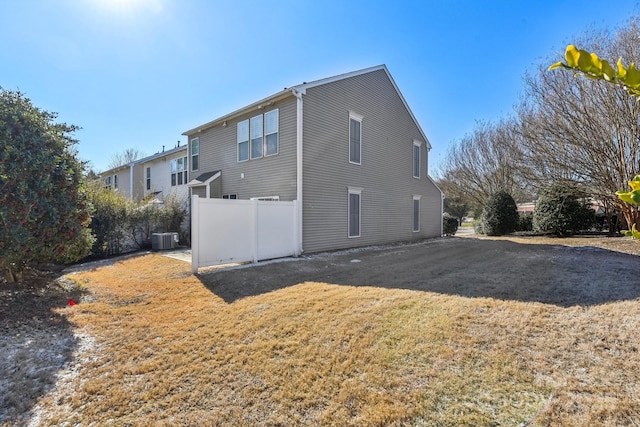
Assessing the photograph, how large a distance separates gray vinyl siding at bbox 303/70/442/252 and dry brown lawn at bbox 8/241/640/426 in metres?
6.24

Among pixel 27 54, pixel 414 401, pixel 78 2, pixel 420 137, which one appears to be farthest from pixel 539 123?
pixel 27 54

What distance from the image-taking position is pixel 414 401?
8.61 feet

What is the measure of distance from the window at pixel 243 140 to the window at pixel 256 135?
1.03ft

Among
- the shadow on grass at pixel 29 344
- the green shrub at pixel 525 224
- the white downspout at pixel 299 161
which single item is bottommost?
the shadow on grass at pixel 29 344

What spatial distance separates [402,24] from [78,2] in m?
8.83

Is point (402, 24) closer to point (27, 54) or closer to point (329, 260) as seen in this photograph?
point (329, 260)

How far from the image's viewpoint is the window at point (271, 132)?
11.1 meters

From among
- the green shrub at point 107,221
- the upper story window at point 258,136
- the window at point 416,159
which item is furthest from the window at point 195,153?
the window at point 416,159

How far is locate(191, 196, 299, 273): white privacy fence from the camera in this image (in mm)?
7664

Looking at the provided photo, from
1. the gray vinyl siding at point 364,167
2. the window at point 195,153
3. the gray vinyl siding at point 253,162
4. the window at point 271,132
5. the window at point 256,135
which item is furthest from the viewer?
the window at point 195,153

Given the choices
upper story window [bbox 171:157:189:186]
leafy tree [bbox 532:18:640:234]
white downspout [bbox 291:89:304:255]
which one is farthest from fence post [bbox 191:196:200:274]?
leafy tree [bbox 532:18:640:234]

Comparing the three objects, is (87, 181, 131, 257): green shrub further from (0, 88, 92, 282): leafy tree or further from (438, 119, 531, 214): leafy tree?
(438, 119, 531, 214): leafy tree

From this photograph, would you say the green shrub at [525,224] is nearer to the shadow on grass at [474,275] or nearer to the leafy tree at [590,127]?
the leafy tree at [590,127]

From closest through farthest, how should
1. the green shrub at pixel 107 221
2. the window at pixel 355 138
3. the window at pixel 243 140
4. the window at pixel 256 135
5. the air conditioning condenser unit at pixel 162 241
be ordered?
the green shrub at pixel 107 221 < the window at pixel 256 135 < the air conditioning condenser unit at pixel 162 241 < the window at pixel 243 140 < the window at pixel 355 138
